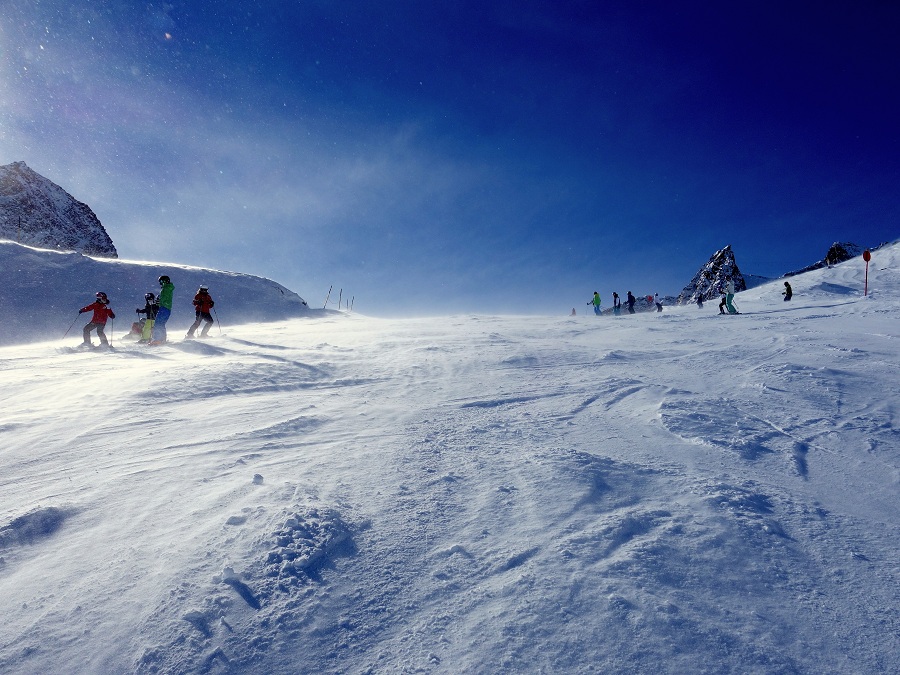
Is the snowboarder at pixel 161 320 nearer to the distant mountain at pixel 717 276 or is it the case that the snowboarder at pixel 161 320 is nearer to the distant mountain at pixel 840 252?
the distant mountain at pixel 840 252

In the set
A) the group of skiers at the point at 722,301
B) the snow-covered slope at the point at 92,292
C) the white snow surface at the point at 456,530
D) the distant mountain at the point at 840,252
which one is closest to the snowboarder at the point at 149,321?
the snow-covered slope at the point at 92,292

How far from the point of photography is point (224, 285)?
2792 cm

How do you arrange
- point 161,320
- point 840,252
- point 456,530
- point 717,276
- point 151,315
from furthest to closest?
1. point 717,276
2. point 840,252
3. point 151,315
4. point 161,320
5. point 456,530

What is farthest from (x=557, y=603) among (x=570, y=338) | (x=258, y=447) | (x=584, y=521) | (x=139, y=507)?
(x=570, y=338)

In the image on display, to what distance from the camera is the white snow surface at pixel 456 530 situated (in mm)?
1901

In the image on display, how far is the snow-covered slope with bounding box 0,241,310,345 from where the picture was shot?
1811cm

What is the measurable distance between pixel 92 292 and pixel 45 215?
226 ft

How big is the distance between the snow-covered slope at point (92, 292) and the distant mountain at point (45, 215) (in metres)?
52.0

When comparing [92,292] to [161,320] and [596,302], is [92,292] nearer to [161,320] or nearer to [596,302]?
[161,320]

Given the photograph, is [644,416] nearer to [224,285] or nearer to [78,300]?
[78,300]

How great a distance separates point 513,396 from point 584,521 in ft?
9.84

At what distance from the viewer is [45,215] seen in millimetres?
69812

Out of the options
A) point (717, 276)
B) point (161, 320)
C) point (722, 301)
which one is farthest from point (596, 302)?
point (717, 276)

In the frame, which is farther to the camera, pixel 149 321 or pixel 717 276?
pixel 717 276
